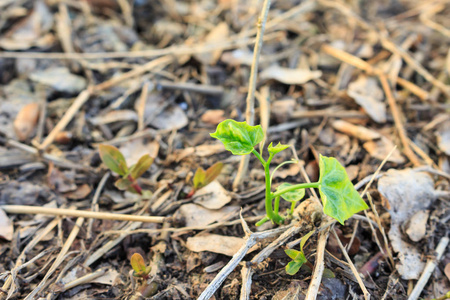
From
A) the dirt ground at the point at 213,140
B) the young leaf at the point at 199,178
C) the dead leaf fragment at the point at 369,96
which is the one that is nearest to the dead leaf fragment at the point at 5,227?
the dirt ground at the point at 213,140

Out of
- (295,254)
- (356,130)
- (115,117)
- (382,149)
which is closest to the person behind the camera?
(295,254)

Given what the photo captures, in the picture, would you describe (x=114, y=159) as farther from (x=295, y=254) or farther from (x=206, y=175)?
(x=295, y=254)

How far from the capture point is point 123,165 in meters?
1.71

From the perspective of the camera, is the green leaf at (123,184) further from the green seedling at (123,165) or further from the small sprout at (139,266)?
the small sprout at (139,266)

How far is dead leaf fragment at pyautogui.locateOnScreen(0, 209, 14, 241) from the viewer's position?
5.16ft

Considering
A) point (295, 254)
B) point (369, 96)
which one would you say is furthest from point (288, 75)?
point (295, 254)

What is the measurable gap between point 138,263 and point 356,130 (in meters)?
1.46

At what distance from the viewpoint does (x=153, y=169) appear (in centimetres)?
194

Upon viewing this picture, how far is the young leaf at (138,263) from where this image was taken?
4.39 ft

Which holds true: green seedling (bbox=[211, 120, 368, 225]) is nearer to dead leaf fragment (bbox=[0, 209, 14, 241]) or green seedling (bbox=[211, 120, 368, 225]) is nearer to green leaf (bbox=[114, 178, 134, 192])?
green leaf (bbox=[114, 178, 134, 192])

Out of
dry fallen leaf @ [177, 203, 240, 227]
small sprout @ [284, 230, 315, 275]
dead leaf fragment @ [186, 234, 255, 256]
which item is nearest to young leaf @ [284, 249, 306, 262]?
small sprout @ [284, 230, 315, 275]

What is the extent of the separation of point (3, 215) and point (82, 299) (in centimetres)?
62

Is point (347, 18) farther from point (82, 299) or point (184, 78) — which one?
point (82, 299)

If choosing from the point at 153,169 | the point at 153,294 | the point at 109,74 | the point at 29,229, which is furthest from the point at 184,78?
the point at 153,294
